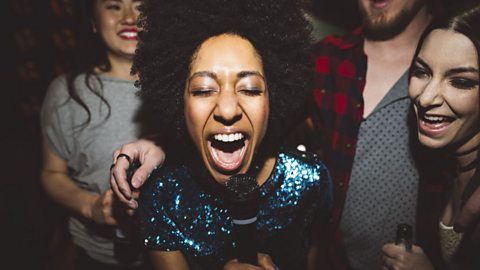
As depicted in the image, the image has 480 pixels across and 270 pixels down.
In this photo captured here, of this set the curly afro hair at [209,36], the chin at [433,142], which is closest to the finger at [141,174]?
the curly afro hair at [209,36]

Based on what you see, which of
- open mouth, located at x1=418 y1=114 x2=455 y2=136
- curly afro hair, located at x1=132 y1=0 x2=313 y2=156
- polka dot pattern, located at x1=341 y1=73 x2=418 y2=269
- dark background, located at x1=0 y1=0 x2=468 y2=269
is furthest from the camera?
dark background, located at x1=0 y1=0 x2=468 y2=269

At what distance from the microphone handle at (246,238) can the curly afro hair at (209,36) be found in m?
0.61

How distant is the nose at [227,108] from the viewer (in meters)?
1.42

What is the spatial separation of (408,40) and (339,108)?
0.54 m

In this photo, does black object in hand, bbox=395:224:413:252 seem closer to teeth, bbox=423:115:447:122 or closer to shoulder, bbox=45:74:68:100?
teeth, bbox=423:115:447:122

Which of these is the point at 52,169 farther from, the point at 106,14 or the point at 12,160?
the point at 12,160

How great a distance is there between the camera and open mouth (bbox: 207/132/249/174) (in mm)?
1488

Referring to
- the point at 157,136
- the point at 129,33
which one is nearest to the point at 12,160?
the point at 129,33

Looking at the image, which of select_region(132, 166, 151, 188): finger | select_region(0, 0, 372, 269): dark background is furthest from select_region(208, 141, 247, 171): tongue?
select_region(0, 0, 372, 269): dark background

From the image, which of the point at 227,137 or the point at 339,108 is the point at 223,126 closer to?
the point at 227,137

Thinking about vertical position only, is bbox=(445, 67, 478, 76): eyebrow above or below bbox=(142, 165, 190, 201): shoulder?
above

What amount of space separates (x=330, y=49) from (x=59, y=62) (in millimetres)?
2665

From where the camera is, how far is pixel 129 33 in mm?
2268

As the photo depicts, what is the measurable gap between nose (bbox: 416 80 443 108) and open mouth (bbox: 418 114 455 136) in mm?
63
